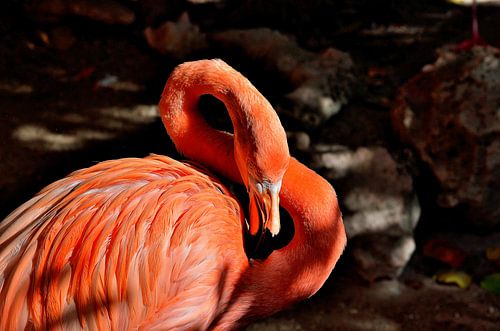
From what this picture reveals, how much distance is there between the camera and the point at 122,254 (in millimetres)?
2348

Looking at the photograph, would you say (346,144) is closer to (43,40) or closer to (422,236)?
(422,236)

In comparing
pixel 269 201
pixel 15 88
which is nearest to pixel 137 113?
pixel 15 88

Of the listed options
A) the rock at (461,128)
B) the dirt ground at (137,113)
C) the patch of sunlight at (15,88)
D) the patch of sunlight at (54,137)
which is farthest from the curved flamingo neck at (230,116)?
the patch of sunlight at (15,88)

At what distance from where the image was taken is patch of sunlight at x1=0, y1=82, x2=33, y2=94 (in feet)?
15.4

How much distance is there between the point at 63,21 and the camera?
5227 mm

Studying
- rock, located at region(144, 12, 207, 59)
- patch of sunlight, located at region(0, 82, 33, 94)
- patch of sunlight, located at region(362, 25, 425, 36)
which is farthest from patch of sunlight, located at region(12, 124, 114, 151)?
patch of sunlight, located at region(362, 25, 425, 36)

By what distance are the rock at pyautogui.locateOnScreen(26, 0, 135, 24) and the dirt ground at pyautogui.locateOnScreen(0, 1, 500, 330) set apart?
9 centimetres

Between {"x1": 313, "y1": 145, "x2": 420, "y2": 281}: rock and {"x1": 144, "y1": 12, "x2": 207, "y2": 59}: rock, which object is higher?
{"x1": 144, "y1": 12, "x2": 207, "y2": 59}: rock

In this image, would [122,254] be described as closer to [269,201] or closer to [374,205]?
[269,201]

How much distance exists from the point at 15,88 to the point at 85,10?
1.00 m

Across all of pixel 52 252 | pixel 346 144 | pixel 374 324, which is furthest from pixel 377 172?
pixel 52 252

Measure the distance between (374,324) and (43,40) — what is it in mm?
3821

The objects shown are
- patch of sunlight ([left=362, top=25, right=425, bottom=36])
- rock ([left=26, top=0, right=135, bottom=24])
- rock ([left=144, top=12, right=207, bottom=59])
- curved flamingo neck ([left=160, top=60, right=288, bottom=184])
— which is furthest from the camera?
patch of sunlight ([left=362, top=25, right=425, bottom=36])

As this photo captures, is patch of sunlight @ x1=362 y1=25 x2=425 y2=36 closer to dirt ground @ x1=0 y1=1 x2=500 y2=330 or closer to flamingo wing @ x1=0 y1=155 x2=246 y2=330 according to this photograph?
dirt ground @ x1=0 y1=1 x2=500 y2=330
